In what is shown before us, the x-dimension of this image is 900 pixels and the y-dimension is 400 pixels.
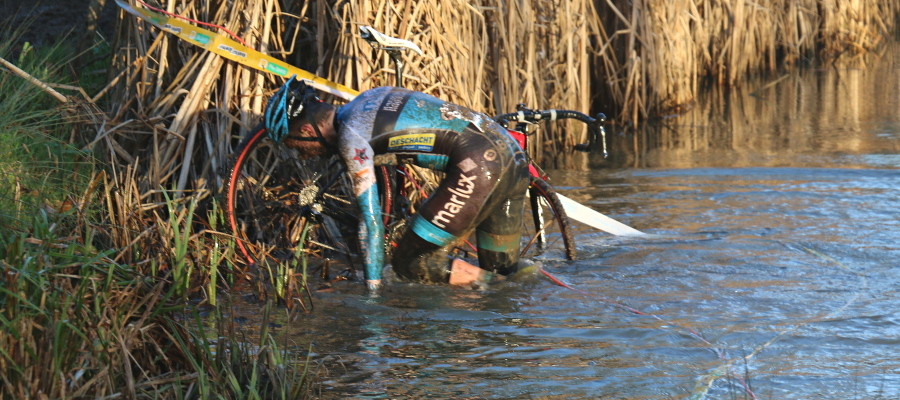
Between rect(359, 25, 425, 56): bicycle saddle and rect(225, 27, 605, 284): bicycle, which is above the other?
rect(359, 25, 425, 56): bicycle saddle

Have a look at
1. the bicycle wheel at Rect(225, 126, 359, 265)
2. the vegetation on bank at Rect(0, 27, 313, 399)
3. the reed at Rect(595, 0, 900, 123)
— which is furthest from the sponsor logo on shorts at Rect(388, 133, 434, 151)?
the reed at Rect(595, 0, 900, 123)

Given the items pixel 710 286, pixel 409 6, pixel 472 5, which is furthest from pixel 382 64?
pixel 710 286

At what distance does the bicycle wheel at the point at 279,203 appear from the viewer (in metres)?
6.28

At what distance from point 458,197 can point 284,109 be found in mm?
1068

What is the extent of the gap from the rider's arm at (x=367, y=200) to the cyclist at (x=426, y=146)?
6cm

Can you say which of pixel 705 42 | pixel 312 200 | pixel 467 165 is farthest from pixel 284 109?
pixel 705 42

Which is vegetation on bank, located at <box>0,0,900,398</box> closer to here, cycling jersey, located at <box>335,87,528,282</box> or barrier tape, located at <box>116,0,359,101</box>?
barrier tape, located at <box>116,0,359,101</box>

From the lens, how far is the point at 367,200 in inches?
214

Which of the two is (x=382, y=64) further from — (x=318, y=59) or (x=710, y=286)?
(x=710, y=286)

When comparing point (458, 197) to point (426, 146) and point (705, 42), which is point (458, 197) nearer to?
point (426, 146)

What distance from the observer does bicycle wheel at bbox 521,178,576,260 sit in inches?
254

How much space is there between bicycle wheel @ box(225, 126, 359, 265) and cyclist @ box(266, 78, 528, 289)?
521mm

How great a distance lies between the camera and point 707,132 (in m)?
11.9

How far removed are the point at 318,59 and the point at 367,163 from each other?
6.48 ft
